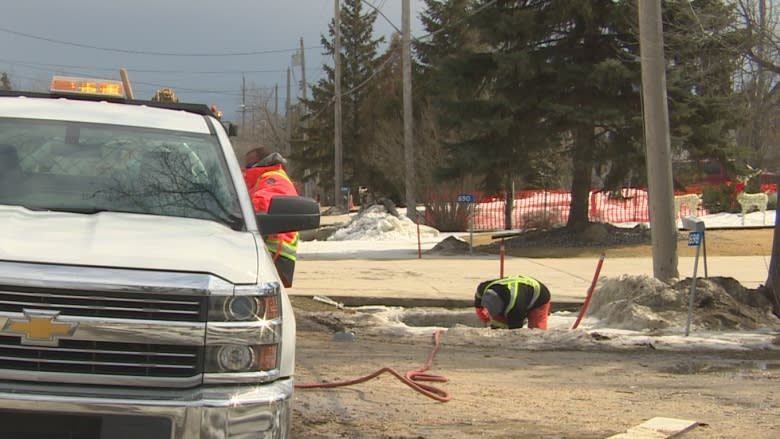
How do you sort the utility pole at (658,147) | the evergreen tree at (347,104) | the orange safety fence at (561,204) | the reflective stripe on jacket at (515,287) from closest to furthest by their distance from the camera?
the reflective stripe on jacket at (515,287), the utility pole at (658,147), the orange safety fence at (561,204), the evergreen tree at (347,104)

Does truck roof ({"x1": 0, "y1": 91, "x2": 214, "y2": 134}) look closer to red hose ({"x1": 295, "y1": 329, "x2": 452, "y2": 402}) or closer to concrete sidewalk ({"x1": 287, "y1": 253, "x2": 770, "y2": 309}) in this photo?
red hose ({"x1": 295, "y1": 329, "x2": 452, "y2": 402})

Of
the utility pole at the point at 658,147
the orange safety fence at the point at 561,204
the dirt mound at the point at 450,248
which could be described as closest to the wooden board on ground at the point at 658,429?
the utility pole at the point at 658,147

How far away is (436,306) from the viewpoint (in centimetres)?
1336

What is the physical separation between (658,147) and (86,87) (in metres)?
9.03

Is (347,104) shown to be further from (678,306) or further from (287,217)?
(287,217)

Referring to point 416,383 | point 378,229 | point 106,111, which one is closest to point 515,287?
point 416,383

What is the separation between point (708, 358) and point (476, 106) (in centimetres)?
1599

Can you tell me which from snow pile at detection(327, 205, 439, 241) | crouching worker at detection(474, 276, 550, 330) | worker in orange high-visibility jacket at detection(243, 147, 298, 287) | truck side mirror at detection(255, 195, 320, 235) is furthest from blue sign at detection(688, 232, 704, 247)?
snow pile at detection(327, 205, 439, 241)

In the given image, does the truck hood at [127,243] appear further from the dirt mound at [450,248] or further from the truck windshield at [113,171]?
the dirt mound at [450,248]

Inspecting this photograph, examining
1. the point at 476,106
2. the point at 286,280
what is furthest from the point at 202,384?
the point at 476,106

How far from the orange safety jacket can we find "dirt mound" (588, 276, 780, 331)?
486cm

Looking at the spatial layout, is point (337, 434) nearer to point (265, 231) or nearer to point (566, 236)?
point (265, 231)

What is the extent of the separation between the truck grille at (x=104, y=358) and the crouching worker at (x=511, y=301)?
21.5 feet

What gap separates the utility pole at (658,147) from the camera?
12.5 meters
